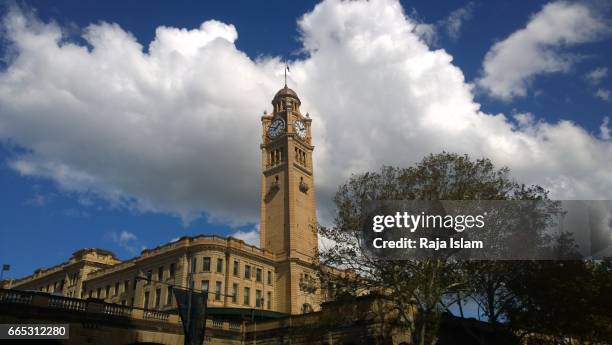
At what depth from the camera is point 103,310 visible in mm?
33750

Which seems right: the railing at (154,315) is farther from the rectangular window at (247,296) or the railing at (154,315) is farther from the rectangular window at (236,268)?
the rectangular window at (247,296)

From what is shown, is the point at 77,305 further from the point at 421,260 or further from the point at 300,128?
the point at 300,128

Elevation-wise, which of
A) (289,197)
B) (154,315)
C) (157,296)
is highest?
(289,197)

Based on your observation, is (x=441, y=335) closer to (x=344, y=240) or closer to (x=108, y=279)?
(x=344, y=240)

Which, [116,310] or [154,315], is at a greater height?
[116,310]

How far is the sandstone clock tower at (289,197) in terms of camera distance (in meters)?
72.5

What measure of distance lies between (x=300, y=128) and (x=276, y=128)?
405 centimetres

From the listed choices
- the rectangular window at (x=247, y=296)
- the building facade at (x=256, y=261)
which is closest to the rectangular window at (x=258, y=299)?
the building facade at (x=256, y=261)

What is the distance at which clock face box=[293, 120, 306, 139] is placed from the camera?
85400 mm

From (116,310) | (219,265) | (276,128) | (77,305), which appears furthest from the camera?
(276,128)

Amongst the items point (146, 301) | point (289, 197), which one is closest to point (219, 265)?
point (146, 301)

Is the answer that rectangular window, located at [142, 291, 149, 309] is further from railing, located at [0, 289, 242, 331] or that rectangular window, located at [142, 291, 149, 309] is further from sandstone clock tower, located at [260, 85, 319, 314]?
railing, located at [0, 289, 242, 331]

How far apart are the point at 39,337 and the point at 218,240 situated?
121 feet

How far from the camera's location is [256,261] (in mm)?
71250
